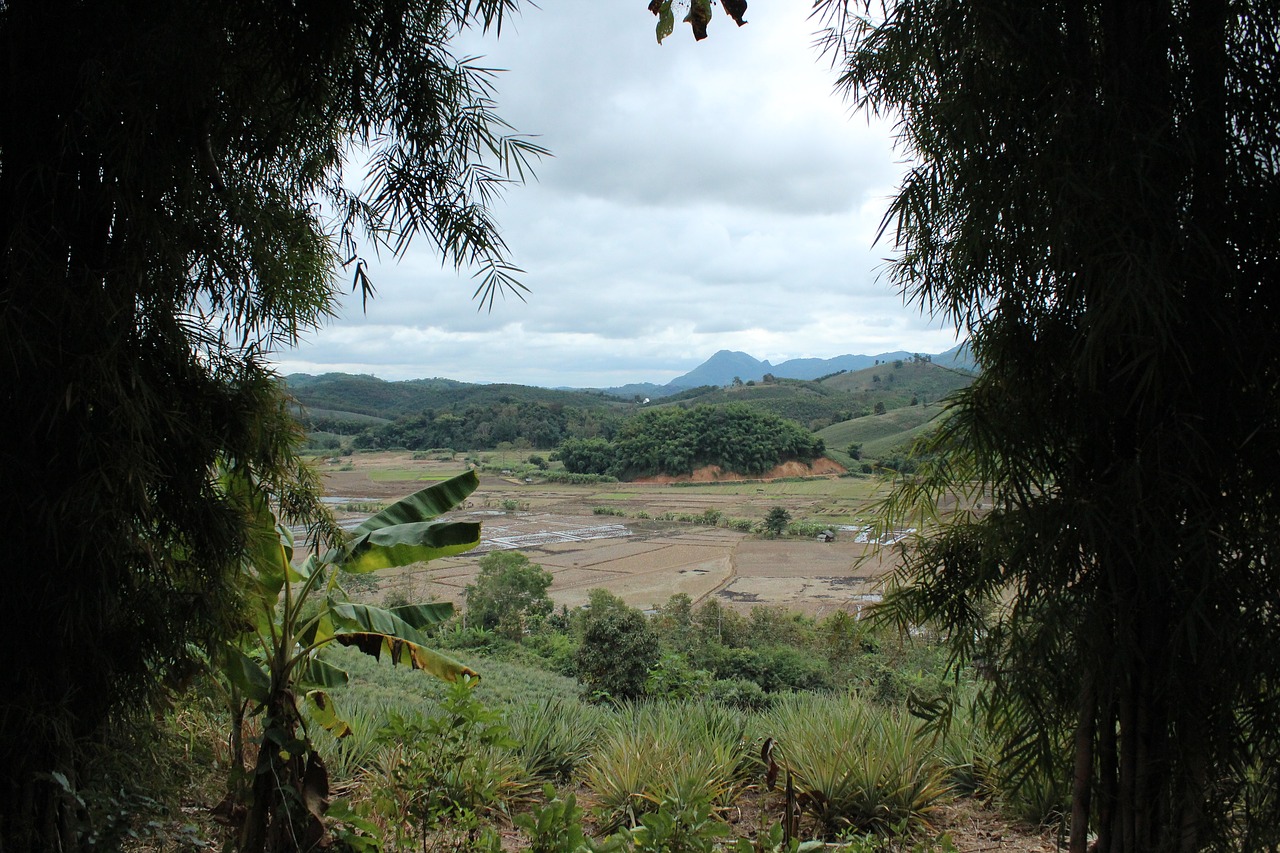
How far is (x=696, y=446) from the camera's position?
996cm

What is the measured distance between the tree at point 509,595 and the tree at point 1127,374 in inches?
264

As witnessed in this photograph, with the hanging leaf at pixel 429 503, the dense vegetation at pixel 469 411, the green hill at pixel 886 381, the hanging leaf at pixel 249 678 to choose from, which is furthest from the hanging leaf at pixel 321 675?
the green hill at pixel 886 381

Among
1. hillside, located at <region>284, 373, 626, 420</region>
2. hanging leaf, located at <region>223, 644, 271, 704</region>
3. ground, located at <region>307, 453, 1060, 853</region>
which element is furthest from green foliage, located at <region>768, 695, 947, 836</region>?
hillside, located at <region>284, 373, 626, 420</region>

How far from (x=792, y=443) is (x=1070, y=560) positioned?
28.1ft

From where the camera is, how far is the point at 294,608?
2713mm

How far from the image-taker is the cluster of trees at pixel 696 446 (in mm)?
9938

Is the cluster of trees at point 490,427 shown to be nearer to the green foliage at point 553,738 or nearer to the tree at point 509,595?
the tree at point 509,595

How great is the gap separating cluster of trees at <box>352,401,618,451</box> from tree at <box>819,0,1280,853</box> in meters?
5.98

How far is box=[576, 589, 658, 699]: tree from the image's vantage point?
5105 mm

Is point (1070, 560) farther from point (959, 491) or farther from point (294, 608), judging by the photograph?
point (294, 608)

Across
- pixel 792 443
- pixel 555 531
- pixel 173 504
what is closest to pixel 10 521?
pixel 173 504

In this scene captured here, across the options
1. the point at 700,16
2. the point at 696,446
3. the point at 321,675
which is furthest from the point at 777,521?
the point at 700,16

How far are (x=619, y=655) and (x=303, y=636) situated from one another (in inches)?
107

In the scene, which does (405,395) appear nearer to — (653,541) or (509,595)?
(509,595)
